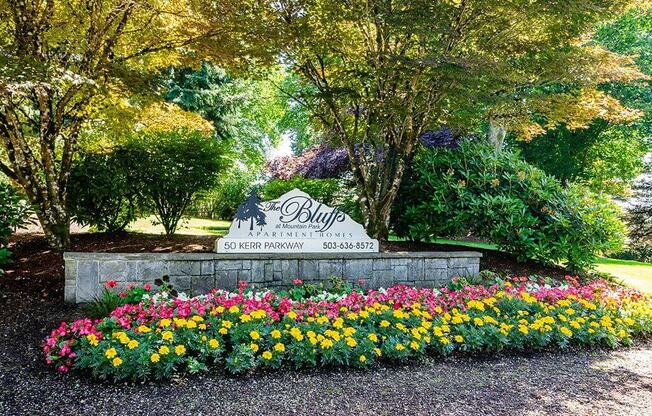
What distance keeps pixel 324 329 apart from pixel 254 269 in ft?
4.60

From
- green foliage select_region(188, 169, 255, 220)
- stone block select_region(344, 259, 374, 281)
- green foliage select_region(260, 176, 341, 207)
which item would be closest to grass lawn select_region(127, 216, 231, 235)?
green foliage select_region(260, 176, 341, 207)

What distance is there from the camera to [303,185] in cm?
779

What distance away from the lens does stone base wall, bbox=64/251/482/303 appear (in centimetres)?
378

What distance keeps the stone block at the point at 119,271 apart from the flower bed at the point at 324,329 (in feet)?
1.33

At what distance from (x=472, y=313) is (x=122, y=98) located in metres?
4.68

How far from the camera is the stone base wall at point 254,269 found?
378cm

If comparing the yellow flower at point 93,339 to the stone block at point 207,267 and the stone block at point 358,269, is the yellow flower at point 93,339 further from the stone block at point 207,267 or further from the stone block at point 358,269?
the stone block at point 358,269

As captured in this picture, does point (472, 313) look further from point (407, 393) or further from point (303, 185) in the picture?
point (303, 185)

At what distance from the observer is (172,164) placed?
5945 mm

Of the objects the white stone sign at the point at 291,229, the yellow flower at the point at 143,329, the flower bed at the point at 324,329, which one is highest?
the white stone sign at the point at 291,229

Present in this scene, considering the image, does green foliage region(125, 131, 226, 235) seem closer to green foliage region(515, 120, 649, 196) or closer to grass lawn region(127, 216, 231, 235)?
grass lawn region(127, 216, 231, 235)

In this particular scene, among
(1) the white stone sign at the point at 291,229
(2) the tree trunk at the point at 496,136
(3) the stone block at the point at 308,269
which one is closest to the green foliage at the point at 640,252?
(2) the tree trunk at the point at 496,136

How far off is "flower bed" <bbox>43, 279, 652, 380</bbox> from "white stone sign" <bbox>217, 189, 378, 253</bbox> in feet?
2.06

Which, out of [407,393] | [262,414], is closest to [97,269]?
[262,414]
